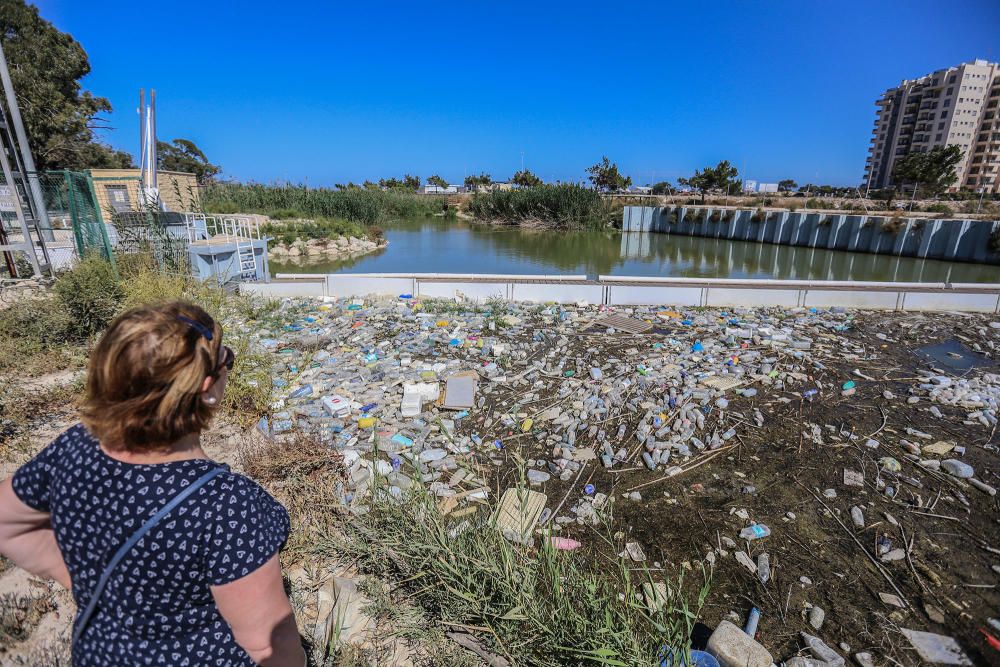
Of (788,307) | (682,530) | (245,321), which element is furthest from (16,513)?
(788,307)

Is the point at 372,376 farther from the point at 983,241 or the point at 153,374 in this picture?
the point at 983,241

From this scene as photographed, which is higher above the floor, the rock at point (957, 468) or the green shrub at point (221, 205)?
the green shrub at point (221, 205)

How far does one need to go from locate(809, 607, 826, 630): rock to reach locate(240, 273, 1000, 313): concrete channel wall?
539 cm

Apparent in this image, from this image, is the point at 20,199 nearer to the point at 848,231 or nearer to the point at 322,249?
the point at 322,249

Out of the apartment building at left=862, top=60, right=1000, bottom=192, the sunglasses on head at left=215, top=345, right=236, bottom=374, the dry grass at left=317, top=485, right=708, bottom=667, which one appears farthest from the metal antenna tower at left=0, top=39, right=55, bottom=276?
the apartment building at left=862, top=60, right=1000, bottom=192

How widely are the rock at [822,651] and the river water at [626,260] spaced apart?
9541 mm

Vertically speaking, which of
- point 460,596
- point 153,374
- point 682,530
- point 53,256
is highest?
point 153,374

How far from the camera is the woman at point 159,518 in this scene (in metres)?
0.89

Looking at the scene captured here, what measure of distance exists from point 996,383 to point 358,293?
7482mm

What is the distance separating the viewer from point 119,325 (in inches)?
36.6

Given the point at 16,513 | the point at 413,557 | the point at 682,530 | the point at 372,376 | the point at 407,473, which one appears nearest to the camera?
the point at 16,513

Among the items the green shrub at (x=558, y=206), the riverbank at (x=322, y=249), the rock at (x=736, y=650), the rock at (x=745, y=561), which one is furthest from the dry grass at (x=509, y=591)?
the green shrub at (x=558, y=206)

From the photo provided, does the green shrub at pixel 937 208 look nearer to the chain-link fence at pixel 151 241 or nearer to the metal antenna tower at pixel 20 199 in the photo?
the chain-link fence at pixel 151 241

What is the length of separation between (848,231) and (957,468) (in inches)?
943
